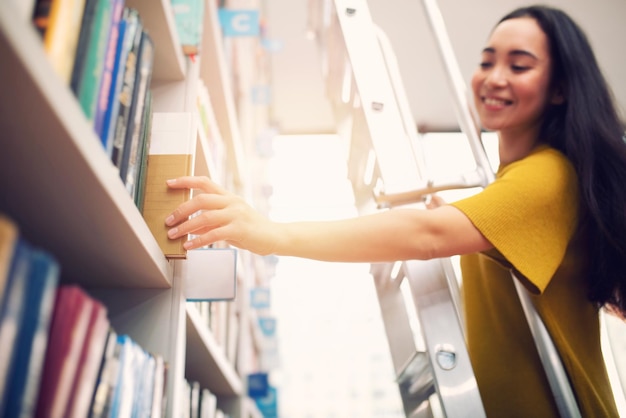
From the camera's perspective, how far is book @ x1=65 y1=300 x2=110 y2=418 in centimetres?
44

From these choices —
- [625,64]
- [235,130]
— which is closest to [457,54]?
[625,64]

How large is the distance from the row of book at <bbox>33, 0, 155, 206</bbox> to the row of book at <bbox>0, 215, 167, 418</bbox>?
0.53 ft

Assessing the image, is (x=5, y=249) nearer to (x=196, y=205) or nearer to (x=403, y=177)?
(x=196, y=205)

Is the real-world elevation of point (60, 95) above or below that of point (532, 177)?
below

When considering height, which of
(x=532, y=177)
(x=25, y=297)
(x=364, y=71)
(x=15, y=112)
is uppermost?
(x=364, y=71)

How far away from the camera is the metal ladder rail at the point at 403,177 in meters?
0.76

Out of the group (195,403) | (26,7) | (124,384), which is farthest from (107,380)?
(195,403)

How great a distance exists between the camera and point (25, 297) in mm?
385

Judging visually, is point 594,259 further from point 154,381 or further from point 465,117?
point 154,381

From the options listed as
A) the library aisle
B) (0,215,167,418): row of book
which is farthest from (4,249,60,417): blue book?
the library aisle

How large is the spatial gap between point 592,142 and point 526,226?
262mm

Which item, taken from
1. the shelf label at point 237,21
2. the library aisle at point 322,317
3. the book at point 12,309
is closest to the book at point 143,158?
the book at point 12,309

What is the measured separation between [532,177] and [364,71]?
0.44 m

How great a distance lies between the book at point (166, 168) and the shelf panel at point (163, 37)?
0.21 metres
